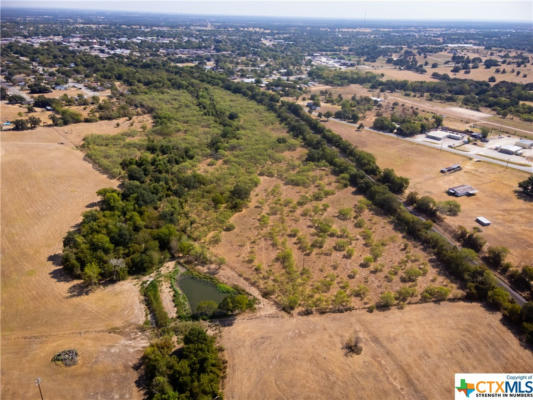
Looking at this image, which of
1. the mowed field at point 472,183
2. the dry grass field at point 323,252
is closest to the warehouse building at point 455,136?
the mowed field at point 472,183

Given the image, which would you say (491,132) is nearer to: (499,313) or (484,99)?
(484,99)

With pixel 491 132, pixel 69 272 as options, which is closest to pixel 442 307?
pixel 69 272

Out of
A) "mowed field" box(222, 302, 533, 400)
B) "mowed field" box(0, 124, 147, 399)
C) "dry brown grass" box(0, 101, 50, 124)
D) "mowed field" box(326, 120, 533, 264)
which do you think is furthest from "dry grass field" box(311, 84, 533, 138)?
"dry brown grass" box(0, 101, 50, 124)

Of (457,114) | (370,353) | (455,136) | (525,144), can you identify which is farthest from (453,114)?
(370,353)

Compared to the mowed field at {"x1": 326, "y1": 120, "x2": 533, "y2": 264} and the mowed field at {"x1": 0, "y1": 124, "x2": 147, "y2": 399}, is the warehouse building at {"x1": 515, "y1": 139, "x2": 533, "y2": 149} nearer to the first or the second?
the mowed field at {"x1": 326, "y1": 120, "x2": 533, "y2": 264}

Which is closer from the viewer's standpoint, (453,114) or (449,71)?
(453,114)

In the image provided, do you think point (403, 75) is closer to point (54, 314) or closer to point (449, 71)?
point (449, 71)
